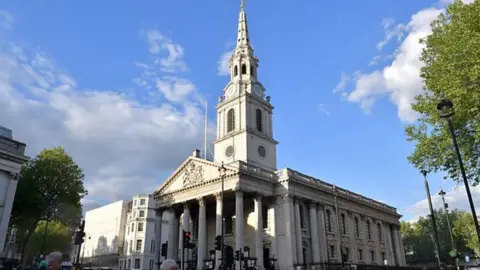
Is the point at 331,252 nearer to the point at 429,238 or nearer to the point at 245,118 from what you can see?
the point at 245,118

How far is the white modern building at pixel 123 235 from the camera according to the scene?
6869cm

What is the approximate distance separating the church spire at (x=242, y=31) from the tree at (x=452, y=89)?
3373cm

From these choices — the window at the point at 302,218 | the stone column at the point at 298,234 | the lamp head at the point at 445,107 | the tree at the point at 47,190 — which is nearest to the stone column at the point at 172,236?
the tree at the point at 47,190

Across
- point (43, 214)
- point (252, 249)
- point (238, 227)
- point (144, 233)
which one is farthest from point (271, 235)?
point (144, 233)

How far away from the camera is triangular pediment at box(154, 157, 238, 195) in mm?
40656

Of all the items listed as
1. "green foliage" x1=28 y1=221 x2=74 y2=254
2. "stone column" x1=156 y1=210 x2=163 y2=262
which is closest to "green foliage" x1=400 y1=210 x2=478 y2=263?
"stone column" x1=156 y1=210 x2=163 y2=262

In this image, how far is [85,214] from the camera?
91.1 meters

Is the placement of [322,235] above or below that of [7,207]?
below

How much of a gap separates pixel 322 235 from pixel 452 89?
27.9 metres

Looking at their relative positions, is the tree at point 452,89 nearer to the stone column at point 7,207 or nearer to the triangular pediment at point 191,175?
the triangular pediment at point 191,175

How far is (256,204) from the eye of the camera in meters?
38.7

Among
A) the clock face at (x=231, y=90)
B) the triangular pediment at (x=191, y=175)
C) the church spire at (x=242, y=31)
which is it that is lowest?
the triangular pediment at (x=191, y=175)

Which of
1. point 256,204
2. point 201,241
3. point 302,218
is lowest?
point 201,241

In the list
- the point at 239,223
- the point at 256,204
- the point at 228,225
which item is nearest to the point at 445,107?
the point at 239,223
